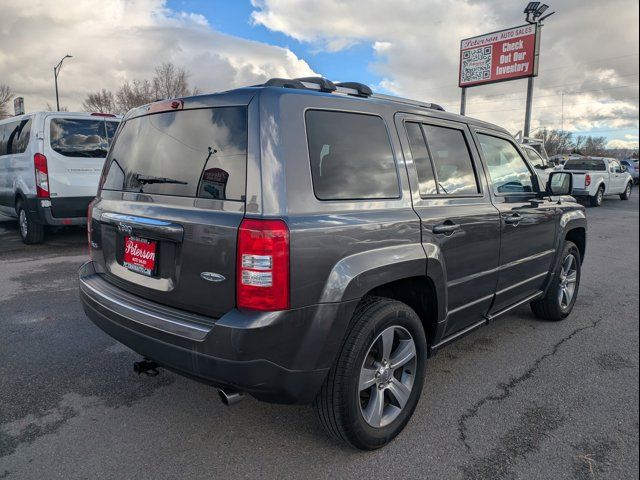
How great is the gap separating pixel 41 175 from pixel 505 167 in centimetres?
656

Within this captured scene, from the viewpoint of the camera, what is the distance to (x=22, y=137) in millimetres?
7609

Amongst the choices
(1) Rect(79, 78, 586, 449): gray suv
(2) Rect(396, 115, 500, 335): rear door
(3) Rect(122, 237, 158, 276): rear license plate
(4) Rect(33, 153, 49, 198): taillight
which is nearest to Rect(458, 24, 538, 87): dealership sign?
(4) Rect(33, 153, 49, 198): taillight

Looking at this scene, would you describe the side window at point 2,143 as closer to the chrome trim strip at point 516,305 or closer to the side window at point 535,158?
the chrome trim strip at point 516,305

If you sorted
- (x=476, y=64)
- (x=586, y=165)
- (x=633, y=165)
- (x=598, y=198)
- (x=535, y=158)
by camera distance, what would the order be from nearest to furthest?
(x=535, y=158)
(x=598, y=198)
(x=586, y=165)
(x=633, y=165)
(x=476, y=64)

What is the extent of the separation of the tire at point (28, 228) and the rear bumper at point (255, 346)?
637 cm

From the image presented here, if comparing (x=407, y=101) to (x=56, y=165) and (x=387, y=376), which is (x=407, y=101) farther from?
(x=56, y=165)

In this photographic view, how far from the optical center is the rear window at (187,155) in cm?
226

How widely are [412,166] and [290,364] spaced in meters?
1.39

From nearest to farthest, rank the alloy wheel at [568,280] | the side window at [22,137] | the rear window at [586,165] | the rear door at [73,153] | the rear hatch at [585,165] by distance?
the alloy wheel at [568,280] → the rear door at [73,153] → the side window at [22,137] → the rear hatch at [585,165] → the rear window at [586,165]

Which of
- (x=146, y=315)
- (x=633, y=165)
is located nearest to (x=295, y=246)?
(x=146, y=315)

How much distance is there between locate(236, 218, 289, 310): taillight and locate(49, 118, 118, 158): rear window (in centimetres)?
Answer: 641

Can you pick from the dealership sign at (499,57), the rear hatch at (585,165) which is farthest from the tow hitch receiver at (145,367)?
the dealership sign at (499,57)

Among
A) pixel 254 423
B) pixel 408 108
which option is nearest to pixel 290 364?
pixel 254 423

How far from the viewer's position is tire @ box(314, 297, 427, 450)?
2.37 meters
